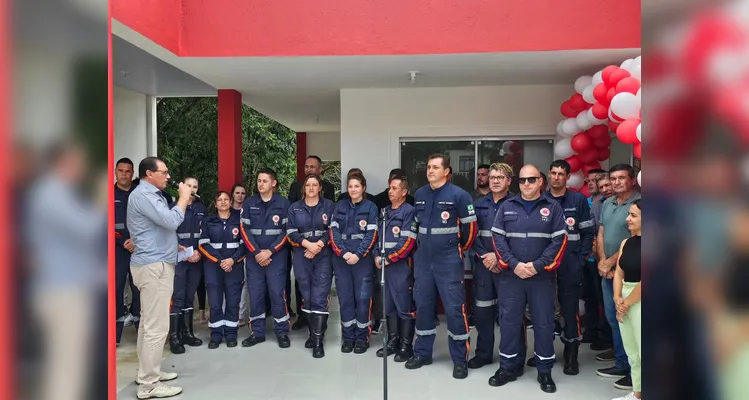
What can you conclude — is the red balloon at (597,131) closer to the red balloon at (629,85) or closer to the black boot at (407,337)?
the red balloon at (629,85)

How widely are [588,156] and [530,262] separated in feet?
7.61

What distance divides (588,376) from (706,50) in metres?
3.94

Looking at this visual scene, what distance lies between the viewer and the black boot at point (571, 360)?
432 cm

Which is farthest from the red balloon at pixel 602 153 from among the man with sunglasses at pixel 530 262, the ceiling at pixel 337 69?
the man with sunglasses at pixel 530 262

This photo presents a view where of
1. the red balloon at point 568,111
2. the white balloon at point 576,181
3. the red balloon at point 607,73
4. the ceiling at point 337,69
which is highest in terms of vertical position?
the ceiling at point 337,69

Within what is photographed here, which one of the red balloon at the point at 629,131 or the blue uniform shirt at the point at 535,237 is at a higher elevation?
the red balloon at the point at 629,131

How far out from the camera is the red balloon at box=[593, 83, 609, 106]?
4598 mm

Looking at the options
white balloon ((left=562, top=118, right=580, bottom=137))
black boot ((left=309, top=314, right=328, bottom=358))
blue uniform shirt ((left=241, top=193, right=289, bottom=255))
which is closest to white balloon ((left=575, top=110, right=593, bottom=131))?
white balloon ((left=562, top=118, right=580, bottom=137))

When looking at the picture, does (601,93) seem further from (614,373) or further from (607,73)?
(614,373)

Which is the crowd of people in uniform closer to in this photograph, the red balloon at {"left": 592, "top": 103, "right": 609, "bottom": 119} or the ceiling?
the red balloon at {"left": 592, "top": 103, "right": 609, "bottom": 119}

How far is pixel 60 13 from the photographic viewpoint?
1062mm

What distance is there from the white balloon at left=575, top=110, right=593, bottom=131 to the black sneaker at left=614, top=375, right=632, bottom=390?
2.54 meters

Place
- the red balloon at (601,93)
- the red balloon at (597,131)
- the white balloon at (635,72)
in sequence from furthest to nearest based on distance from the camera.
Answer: the red balloon at (597,131)
the red balloon at (601,93)
the white balloon at (635,72)

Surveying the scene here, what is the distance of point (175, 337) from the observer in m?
4.94
